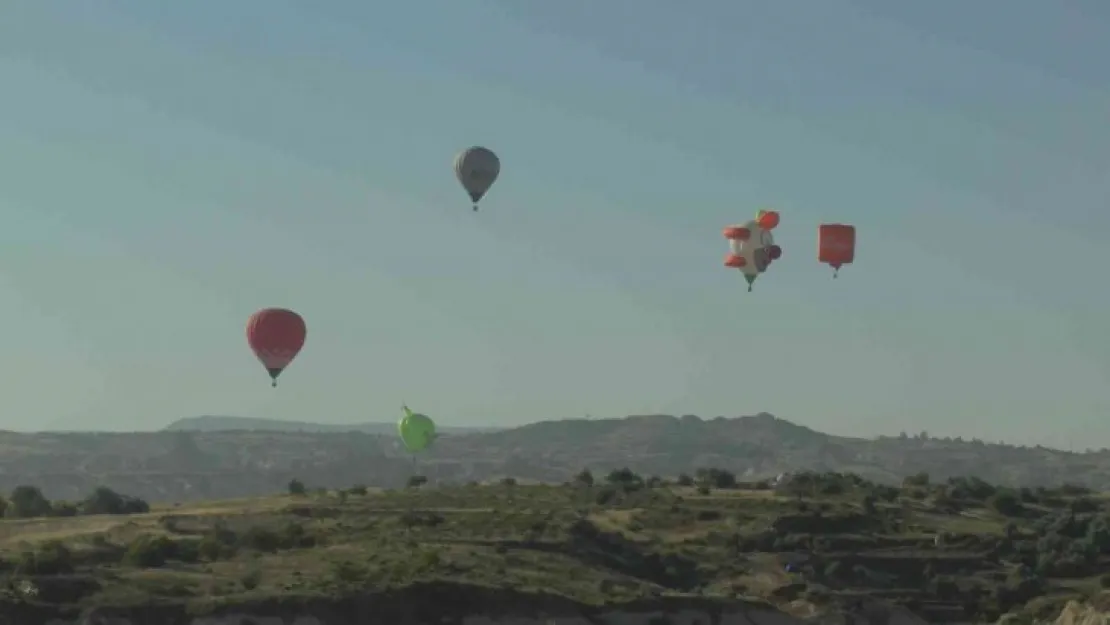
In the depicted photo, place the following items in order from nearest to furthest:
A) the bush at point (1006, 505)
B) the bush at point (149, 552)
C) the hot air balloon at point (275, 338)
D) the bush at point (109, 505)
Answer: the bush at point (149, 552) → the hot air balloon at point (275, 338) → the bush at point (109, 505) → the bush at point (1006, 505)

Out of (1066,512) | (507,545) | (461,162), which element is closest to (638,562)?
(507,545)

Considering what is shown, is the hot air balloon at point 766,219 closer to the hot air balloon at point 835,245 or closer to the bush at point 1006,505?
the hot air balloon at point 835,245

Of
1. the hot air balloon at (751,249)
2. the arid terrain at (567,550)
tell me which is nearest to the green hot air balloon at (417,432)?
the arid terrain at (567,550)

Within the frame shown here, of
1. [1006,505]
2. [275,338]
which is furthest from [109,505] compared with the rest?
[1006,505]

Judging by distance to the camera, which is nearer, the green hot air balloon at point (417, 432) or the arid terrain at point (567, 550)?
the arid terrain at point (567, 550)

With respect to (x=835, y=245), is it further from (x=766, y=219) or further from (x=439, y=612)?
(x=439, y=612)

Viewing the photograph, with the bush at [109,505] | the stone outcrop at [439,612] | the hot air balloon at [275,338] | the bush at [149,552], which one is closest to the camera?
the stone outcrop at [439,612]

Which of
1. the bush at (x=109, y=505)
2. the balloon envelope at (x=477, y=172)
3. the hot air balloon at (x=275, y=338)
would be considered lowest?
the bush at (x=109, y=505)
